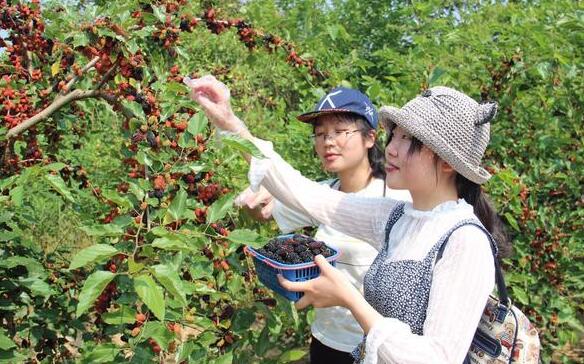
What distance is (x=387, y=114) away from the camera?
5.50ft

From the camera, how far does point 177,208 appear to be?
1.52 meters

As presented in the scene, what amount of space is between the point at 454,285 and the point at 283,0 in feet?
24.0

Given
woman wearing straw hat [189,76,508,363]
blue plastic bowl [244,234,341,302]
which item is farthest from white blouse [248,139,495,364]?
blue plastic bowl [244,234,341,302]

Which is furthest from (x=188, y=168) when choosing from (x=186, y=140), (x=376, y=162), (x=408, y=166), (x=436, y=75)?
(x=436, y=75)

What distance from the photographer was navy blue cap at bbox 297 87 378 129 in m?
2.20

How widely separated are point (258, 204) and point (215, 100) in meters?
0.60

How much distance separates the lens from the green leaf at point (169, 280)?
1.31 metres

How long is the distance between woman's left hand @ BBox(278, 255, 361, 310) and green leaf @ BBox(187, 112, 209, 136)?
0.45 metres

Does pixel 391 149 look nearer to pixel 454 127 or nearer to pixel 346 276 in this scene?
pixel 454 127

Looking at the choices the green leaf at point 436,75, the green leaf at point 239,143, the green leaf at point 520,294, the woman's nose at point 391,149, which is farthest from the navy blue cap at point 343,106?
the green leaf at point 520,294

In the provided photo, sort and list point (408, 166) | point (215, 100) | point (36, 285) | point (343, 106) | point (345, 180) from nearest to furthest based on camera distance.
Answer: point (408, 166) → point (215, 100) → point (36, 285) → point (343, 106) → point (345, 180)

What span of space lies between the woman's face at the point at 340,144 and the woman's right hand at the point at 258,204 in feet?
1.00

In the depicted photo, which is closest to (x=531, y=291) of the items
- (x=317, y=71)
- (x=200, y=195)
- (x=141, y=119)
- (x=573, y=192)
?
(x=573, y=192)

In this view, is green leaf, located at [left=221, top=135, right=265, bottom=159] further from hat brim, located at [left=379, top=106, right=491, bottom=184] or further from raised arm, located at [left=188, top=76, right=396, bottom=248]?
hat brim, located at [left=379, top=106, right=491, bottom=184]
